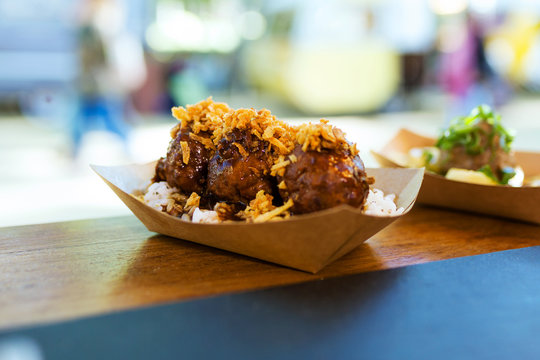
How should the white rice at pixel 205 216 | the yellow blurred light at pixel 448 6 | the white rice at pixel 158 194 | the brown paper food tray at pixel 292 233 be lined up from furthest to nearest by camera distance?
the yellow blurred light at pixel 448 6
the white rice at pixel 158 194
the white rice at pixel 205 216
the brown paper food tray at pixel 292 233

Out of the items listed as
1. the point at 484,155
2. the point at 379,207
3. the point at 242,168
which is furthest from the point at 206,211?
the point at 484,155

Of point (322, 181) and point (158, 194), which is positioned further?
point (158, 194)


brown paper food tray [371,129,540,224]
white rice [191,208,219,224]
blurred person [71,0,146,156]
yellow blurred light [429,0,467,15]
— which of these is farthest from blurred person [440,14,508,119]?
white rice [191,208,219,224]

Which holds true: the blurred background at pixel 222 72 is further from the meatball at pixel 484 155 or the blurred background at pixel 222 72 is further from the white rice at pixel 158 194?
the meatball at pixel 484 155

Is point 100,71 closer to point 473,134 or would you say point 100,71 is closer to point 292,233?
point 473,134

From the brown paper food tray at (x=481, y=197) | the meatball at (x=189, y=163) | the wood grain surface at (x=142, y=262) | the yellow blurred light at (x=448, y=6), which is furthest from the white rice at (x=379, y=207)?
the yellow blurred light at (x=448, y=6)

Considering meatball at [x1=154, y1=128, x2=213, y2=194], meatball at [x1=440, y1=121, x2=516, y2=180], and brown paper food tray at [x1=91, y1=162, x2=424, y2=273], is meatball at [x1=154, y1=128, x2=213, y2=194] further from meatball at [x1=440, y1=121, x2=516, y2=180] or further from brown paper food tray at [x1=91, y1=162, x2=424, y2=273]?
meatball at [x1=440, y1=121, x2=516, y2=180]
